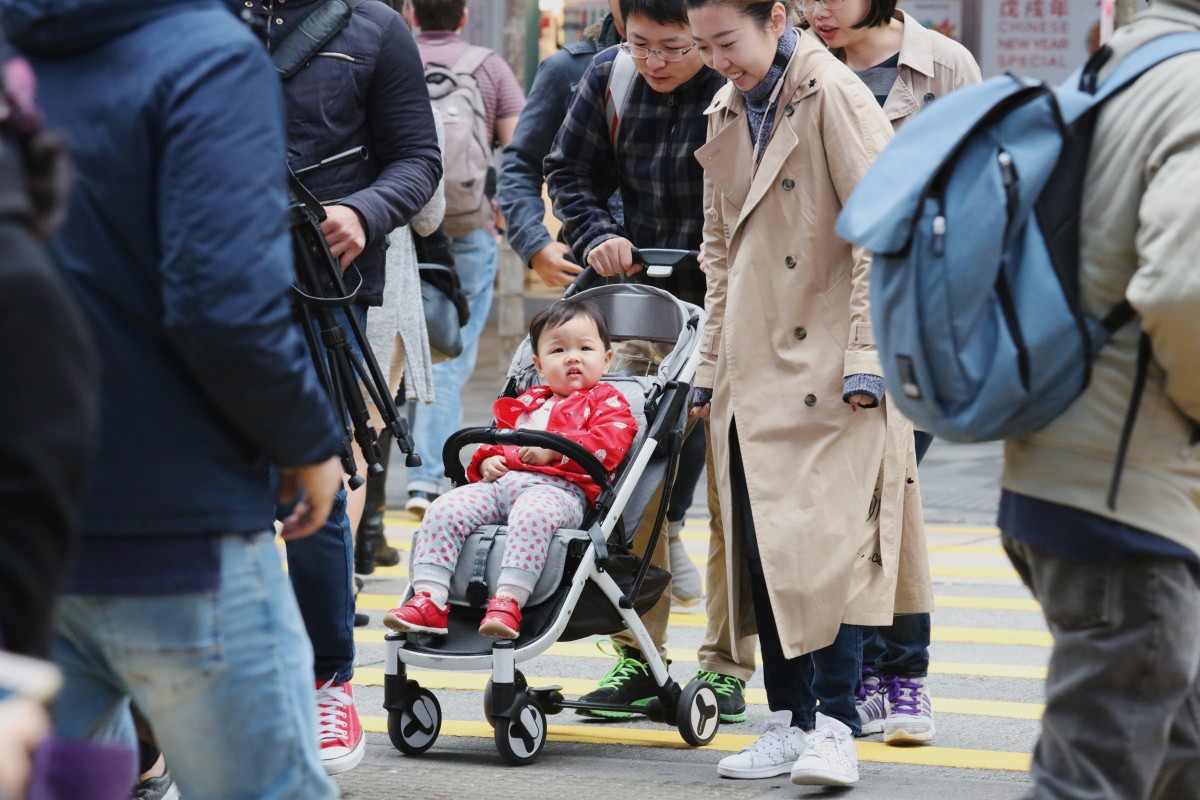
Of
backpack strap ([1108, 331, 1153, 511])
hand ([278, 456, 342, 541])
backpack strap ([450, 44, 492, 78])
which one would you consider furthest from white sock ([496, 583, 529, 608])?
backpack strap ([450, 44, 492, 78])

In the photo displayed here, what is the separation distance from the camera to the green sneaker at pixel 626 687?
5426mm

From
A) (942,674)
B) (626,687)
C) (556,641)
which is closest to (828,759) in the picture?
(556,641)

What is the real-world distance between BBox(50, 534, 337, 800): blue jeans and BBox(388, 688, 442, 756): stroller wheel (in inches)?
92.7

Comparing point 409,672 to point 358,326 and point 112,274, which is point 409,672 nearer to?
point 358,326

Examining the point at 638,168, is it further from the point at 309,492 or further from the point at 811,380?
the point at 309,492

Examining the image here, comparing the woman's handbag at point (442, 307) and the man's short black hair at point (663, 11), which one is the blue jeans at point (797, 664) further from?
the woman's handbag at point (442, 307)

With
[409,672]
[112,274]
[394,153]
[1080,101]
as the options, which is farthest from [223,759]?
[409,672]

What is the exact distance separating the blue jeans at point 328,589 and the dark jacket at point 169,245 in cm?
200

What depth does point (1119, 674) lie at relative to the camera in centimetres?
287

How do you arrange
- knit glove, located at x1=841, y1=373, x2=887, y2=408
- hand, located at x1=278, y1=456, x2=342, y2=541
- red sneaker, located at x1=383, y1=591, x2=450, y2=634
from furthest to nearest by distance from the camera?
1. red sneaker, located at x1=383, y1=591, x2=450, y2=634
2. knit glove, located at x1=841, y1=373, x2=887, y2=408
3. hand, located at x1=278, y1=456, x2=342, y2=541

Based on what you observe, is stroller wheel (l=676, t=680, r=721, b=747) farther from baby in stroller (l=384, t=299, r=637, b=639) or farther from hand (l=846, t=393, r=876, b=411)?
hand (l=846, t=393, r=876, b=411)

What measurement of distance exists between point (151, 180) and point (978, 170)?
131 cm

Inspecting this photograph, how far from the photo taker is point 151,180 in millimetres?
2492

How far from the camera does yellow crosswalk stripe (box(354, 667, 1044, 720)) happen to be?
5633 mm
